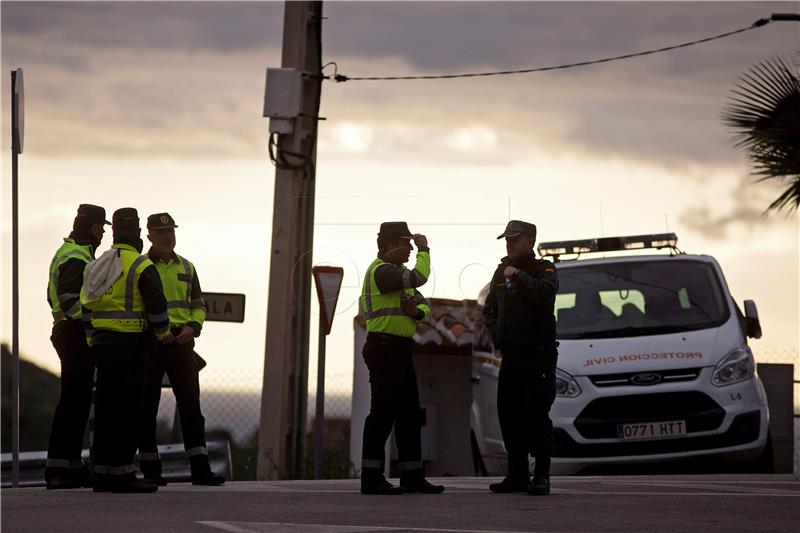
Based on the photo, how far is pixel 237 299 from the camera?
763 inches

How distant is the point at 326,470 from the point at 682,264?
19.1 ft

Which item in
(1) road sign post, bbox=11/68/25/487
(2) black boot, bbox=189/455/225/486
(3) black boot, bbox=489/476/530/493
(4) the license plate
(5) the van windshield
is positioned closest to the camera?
(3) black boot, bbox=489/476/530/493

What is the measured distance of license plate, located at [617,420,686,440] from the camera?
1496 cm

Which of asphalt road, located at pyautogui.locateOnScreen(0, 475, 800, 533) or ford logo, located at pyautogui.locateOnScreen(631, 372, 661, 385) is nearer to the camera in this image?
asphalt road, located at pyautogui.locateOnScreen(0, 475, 800, 533)

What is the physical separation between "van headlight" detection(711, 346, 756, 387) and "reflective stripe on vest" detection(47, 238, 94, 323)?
524 cm

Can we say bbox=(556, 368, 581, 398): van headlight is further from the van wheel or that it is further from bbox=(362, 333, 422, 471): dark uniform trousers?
bbox=(362, 333, 422, 471): dark uniform trousers

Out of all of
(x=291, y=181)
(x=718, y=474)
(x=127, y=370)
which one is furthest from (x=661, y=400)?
(x=291, y=181)

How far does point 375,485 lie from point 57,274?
2.81m

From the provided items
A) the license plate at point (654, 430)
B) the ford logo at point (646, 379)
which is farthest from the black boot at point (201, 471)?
the ford logo at point (646, 379)

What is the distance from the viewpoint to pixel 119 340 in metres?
12.2

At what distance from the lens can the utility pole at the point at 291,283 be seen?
19750 mm

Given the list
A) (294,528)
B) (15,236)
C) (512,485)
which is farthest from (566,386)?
(294,528)

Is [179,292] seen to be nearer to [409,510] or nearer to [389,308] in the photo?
[389,308]

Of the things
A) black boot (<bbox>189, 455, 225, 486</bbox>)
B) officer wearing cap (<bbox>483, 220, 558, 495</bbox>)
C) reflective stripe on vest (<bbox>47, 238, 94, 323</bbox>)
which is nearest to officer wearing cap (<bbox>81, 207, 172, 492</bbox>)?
reflective stripe on vest (<bbox>47, 238, 94, 323</bbox>)
